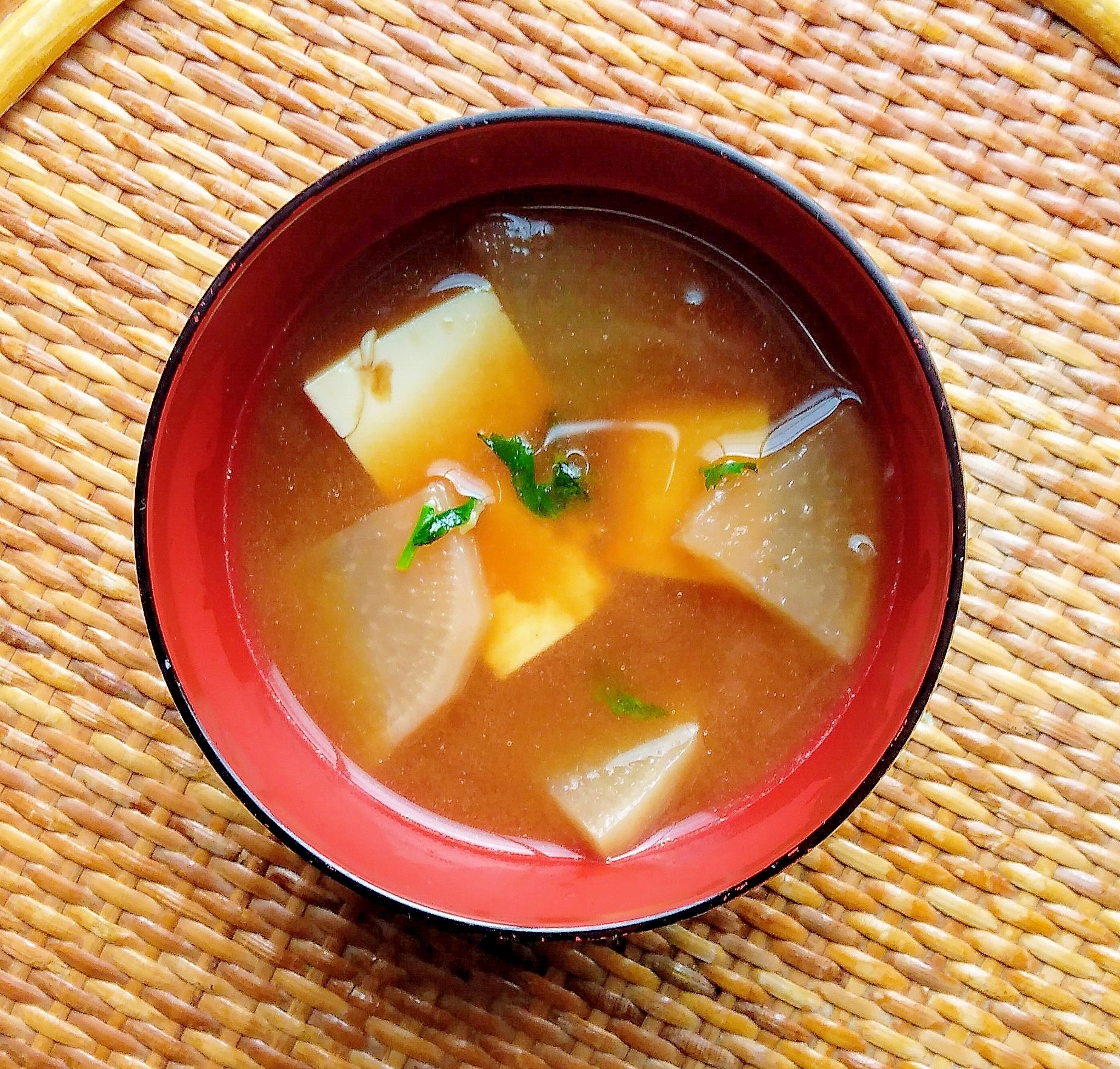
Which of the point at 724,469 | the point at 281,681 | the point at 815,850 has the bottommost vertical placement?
the point at 281,681

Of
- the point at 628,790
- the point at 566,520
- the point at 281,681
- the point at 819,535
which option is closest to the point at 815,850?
the point at 628,790

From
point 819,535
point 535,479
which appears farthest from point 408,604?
point 819,535

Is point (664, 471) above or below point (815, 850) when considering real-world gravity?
above

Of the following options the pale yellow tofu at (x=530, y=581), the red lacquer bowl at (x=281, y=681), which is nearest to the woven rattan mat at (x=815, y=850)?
the red lacquer bowl at (x=281, y=681)

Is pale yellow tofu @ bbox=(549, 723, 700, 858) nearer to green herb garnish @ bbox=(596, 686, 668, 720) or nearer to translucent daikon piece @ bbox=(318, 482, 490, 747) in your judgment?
green herb garnish @ bbox=(596, 686, 668, 720)

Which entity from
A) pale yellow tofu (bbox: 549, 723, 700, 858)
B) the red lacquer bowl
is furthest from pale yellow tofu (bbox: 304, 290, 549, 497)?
pale yellow tofu (bbox: 549, 723, 700, 858)

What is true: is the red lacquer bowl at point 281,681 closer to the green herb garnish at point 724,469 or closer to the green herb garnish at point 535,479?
the green herb garnish at point 724,469

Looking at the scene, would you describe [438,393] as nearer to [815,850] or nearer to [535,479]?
[535,479]
